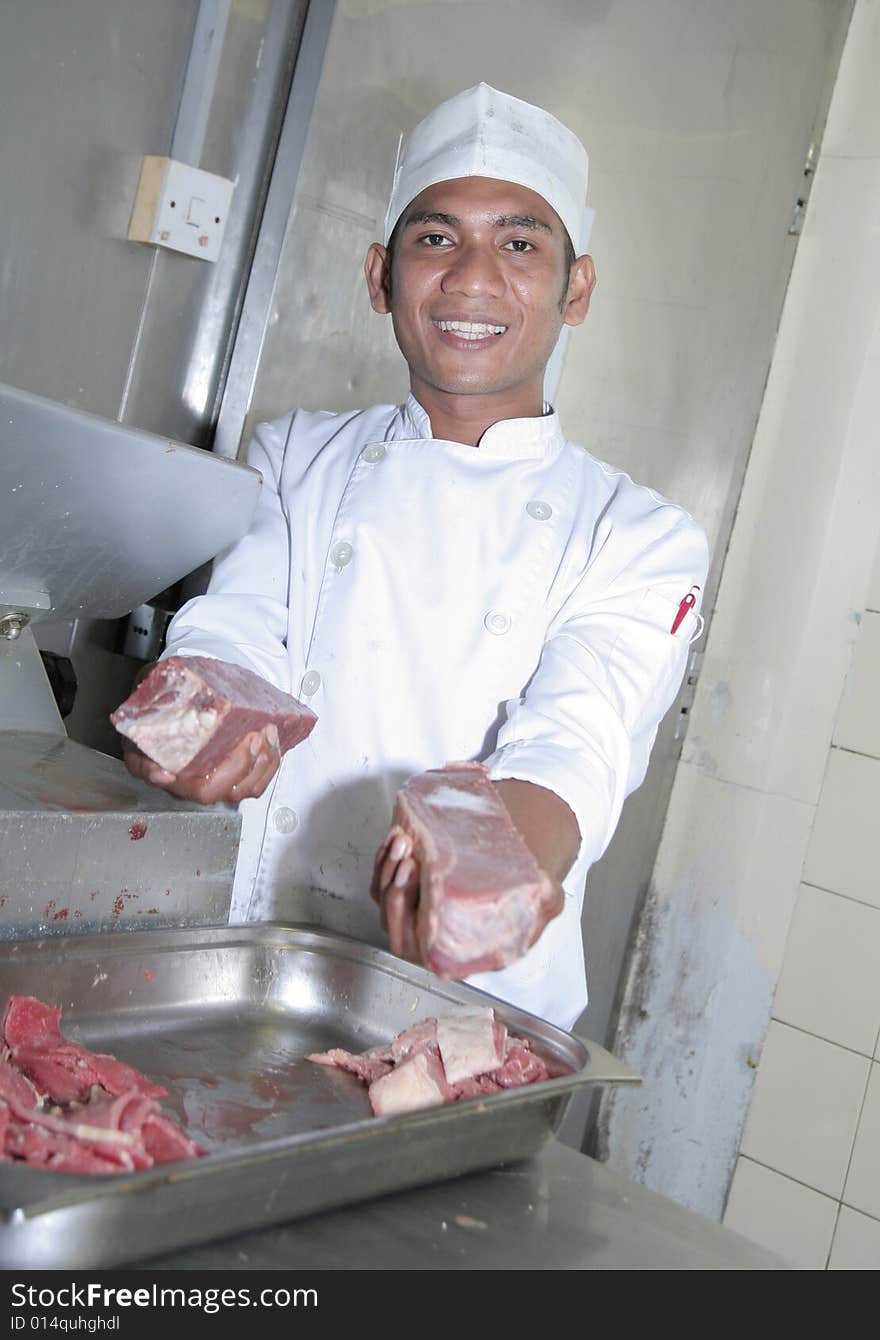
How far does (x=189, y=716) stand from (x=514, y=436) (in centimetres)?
68

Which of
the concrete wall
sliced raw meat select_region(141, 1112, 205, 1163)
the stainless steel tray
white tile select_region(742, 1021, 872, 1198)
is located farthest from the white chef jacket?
white tile select_region(742, 1021, 872, 1198)

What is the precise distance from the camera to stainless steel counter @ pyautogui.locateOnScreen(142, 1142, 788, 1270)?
1020 mm

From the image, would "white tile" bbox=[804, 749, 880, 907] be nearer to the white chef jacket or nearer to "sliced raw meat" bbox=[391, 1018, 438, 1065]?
the white chef jacket

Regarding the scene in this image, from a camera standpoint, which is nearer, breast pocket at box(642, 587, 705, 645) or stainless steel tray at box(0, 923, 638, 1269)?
stainless steel tray at box(0, 923, 638, 1269)

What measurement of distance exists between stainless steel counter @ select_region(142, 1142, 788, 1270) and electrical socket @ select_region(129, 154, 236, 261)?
4.28 feet

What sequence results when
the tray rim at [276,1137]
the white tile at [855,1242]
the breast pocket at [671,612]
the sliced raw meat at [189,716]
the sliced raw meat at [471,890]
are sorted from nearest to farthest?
the tray rim at [276,1137], the sliced raw meat at [471,890], the sliced raw meat at [189,716], the breast pocket at [671,612], the white tile at [855,1242]

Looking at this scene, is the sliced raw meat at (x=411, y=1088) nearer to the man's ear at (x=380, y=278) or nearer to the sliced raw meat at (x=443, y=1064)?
the sliced raw meat at (x=443, y=1064)

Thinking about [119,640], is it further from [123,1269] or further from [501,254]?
[123,1269]

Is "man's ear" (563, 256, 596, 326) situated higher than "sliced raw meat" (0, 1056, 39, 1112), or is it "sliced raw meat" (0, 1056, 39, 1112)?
"man's ear" (563, 256, 596, 326)

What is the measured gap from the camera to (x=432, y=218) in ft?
5.86

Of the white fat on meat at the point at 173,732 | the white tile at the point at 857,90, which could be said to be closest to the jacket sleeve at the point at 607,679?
the white fat on meat at the point at 173,732

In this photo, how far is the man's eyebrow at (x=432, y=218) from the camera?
5.82 ft

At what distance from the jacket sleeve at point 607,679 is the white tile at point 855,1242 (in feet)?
5.09

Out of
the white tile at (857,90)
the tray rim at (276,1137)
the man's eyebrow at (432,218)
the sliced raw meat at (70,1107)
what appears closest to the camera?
the tray rim at (276,1137)
